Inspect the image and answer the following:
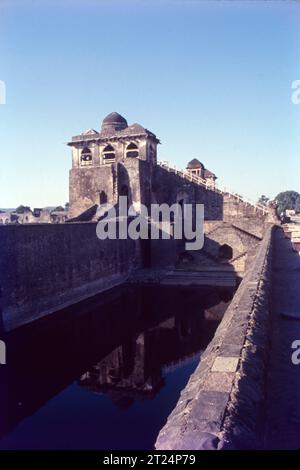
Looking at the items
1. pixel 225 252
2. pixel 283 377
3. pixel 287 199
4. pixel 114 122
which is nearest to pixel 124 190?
pixel 114 122

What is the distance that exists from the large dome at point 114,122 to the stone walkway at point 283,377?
26617mm

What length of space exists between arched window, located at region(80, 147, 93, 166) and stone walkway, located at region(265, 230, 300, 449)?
25771mm

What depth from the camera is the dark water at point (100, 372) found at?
760 cm

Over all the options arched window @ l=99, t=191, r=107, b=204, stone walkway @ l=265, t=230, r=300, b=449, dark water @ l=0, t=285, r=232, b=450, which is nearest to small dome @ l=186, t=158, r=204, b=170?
arched window @ l=99, t=191, r=107, b=204

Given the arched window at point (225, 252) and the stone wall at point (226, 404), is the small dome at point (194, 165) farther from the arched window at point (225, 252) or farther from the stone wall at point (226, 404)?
the stone wall at point (226, 404)

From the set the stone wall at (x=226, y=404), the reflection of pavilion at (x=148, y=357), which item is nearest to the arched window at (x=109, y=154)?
the reflection of pavilion at (x=148, y=357)

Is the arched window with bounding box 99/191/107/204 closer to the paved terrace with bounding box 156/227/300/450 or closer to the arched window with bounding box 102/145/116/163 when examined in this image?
the arched window with bounding box 102/145/116/163

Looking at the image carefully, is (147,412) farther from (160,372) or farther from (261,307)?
(261,307)

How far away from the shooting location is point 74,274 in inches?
679

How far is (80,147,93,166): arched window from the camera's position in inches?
1212
